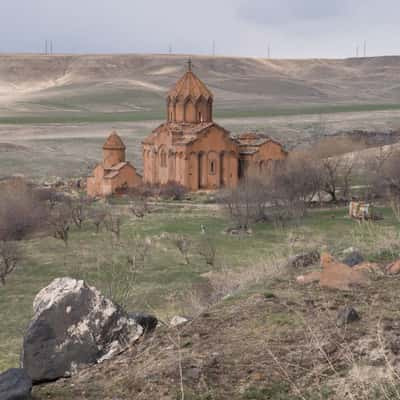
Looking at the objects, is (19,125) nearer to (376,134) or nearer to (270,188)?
(376,134)

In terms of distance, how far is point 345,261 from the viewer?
259 inches

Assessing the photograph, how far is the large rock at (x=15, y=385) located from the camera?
379 cm

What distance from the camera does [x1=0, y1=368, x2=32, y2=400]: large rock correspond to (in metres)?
3.79

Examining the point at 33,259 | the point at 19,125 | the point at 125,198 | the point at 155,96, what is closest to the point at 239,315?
the point at 33,259

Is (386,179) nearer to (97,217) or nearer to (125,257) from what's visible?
(97,217)

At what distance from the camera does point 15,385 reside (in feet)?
12.7

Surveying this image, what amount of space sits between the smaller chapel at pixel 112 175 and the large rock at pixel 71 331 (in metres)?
35.9

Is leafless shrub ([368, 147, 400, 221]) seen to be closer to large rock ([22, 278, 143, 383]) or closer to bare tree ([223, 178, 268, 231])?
bare tree ([223, 178, 268, 231])

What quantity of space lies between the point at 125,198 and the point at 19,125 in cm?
4296

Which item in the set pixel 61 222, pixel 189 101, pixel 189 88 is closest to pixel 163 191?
pixel 189 101

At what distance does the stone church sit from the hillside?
49941 mm

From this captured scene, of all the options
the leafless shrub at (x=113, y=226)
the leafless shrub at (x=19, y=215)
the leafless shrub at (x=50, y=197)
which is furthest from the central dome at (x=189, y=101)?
the leafless shrub at (x=19, y=215)

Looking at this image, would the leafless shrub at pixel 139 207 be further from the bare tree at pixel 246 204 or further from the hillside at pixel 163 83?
the hillside at pixel 163 83

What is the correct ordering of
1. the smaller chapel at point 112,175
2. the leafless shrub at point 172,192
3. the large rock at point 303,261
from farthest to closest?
the smaller chapel at point 112,175
the leafless shrub at point 172,192
the large rock at point 303,261
